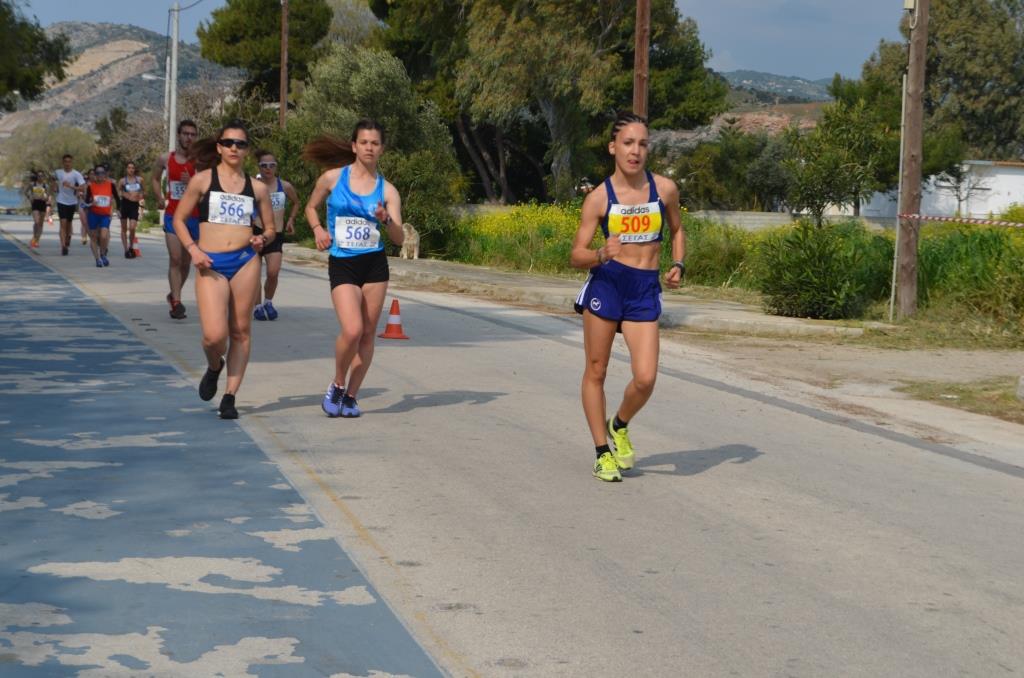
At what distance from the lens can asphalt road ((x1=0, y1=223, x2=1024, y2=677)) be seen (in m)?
5.38

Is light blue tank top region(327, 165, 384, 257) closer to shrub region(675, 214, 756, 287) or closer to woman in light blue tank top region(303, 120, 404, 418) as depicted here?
woman in light blue tank top region(303, 120, 404, 418)

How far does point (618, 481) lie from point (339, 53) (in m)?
38.6

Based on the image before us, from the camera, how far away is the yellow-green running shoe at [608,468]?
327 inches

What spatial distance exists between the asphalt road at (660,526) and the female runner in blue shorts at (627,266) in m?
0.56

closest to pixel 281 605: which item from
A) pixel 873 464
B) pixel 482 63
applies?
pixel 873 464

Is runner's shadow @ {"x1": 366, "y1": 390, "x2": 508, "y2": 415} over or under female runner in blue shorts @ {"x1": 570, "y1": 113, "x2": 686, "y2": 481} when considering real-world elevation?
under

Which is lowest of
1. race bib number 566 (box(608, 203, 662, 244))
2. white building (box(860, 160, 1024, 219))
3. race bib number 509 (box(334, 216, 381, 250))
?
race bib number 509 (box(334, 216, 381, 250))

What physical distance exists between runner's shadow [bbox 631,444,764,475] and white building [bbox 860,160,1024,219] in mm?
63116

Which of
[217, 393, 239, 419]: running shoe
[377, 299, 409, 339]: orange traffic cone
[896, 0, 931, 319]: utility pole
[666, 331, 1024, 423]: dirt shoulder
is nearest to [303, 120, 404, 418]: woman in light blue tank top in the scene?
[217, 393, 239, 419]: running shoe

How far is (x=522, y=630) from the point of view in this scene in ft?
17.9

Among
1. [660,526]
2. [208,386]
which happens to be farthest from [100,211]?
[660,526]

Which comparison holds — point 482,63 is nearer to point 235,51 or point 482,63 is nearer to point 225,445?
point 235,51

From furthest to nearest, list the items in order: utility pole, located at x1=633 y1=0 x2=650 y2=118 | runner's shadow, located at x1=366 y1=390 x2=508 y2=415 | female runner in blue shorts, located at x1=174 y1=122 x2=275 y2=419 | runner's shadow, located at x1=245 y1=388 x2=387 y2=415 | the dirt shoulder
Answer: utility pole, located at x1=633 y1=0 x2=650 y2=118
the dirt shoulder
runner's shadow, located at x1=366 y1=390 x2=508 y2=415
runner's shadow, located at x1=245 y1=388 x2=387 y2=415
female runner in blue shorts, located at x1=174 y1=122 x2=275 y2=419

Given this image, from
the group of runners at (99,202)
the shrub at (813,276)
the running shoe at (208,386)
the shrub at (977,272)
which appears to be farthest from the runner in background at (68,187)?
the running shoe at (208,386)
